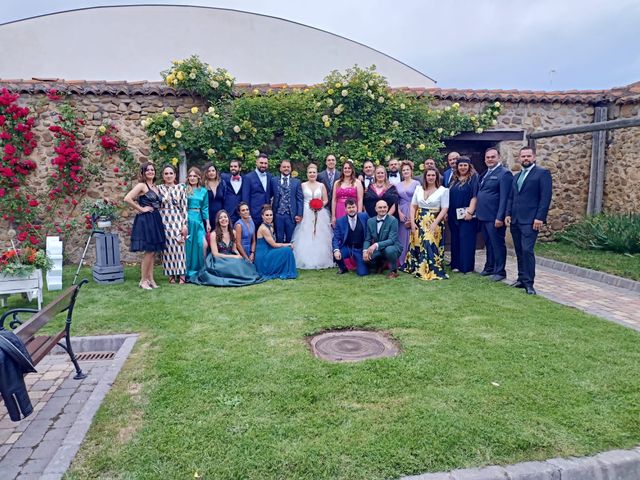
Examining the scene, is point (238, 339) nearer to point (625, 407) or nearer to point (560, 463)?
point (560, 463)

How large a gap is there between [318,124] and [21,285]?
5.53m

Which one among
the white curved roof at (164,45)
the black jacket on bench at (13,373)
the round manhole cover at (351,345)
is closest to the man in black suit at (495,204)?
the round manhole cover at (351,345)

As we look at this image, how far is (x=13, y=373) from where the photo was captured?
265 cm

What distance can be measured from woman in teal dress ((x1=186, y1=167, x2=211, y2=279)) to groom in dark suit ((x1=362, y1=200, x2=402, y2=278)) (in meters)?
2.49

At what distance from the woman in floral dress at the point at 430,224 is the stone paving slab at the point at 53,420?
172 inches

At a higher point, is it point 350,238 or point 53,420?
point 350,238

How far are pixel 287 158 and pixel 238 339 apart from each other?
5033 millimetres

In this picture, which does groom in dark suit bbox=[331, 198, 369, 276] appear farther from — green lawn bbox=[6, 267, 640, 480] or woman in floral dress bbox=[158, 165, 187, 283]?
woman in floral dress bbox=[158, 165, 187, 283]

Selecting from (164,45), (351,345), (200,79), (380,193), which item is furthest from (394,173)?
(164,45)

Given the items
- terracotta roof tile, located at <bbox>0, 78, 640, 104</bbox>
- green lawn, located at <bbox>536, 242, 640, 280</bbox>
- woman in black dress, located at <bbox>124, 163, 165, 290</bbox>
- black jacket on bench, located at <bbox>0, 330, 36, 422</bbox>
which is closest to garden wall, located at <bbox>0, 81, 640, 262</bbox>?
terracotta roof tile, located at <bbox>0, 78, 640, 104</bbox>

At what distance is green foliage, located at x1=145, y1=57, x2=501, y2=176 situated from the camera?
8.40 metres

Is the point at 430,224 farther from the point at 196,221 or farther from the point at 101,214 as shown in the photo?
the point at 101,214

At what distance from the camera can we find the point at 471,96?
376 inches

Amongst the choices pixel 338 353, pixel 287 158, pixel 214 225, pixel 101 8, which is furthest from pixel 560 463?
pixel 101 8
